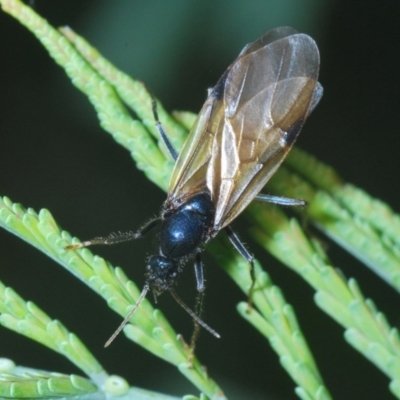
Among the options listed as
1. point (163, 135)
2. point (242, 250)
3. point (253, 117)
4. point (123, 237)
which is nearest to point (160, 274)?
point (123, 237)

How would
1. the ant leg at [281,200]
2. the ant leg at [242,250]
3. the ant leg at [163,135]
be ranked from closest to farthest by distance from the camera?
the ant leg at [242,250]
the ant leg at [163,135]
the ant leg at [281,200]

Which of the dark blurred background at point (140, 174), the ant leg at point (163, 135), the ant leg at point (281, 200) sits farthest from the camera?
the dark blurred background at point (140, 174)

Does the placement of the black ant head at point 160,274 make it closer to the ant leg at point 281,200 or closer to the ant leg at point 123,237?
the ant leg at point 123,237

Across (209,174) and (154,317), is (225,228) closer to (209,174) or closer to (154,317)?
(209,174)

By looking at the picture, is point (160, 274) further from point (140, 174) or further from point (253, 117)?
point (140, 174)

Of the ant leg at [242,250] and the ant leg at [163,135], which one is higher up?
the ant leg at [163,135]

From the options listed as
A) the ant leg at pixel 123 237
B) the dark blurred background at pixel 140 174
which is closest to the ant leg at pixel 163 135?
the ant leg at pixel 123 237

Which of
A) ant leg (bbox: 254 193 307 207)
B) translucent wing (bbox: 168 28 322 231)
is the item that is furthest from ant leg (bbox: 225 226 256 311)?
ant leg (bbox: 254 193 307 207)

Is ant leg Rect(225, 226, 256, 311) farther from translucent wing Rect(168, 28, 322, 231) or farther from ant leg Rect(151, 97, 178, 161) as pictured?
ant leg Rect(151, 97, 178, 161)
